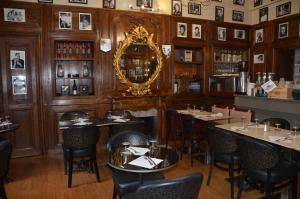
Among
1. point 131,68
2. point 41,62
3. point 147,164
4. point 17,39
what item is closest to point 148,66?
point 131,68

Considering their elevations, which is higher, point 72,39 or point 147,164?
point 72,39

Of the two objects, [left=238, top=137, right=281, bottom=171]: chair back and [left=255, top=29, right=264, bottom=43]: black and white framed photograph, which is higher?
[left=255, top=29, right=264, bottom=43]: black and white framed photograph

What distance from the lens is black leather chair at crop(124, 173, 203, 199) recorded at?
1.65 meters

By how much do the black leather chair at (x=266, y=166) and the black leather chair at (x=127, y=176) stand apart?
95cm

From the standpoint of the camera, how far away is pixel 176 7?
231 inches

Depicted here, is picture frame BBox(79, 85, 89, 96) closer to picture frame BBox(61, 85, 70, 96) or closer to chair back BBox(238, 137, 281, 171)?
picture frame BBox(61, 85, 70, 96)

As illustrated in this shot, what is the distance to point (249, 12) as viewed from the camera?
22.3 ft

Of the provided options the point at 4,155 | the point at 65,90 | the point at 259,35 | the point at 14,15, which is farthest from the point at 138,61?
the point at 4,155

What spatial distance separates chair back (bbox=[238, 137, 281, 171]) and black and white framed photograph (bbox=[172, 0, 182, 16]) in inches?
154

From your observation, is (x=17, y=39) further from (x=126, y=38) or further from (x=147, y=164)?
(x=147, y=164)

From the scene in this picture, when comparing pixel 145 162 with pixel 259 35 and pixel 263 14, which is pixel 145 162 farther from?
pixel 263 14

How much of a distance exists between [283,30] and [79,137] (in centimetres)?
516

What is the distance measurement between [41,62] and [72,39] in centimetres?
75

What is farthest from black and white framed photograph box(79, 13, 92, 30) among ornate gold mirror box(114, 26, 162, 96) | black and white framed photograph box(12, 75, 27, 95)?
black and white framed photograph box(12, 75, 27, 95)
